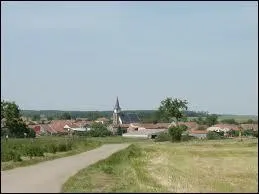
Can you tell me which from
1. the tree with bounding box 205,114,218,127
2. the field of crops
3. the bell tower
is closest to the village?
the bell tower

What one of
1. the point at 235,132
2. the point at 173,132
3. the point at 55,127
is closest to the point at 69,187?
the point at 173,132

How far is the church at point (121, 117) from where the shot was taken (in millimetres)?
165825

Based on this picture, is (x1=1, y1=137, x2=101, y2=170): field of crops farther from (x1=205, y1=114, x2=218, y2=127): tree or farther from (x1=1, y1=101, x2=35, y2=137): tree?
(x1=205, y1=114, x2=218, y2=127): tree

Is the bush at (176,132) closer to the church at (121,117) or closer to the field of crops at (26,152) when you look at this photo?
the field of crops at (26,152)

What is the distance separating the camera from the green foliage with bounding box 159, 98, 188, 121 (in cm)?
8831

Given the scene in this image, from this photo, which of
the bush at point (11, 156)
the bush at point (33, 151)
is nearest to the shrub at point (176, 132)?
the bush at point (33, 151)

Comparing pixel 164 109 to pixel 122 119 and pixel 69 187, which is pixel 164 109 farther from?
pixel 122 119

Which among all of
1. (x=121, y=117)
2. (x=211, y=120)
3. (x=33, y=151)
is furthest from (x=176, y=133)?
(x=121, y=117)

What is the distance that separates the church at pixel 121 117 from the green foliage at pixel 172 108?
67.8m

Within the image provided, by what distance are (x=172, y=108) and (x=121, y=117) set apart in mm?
88467

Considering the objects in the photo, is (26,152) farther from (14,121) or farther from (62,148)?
(14,121)

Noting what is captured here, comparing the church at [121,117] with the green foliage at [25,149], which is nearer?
the green foliage at [25,149]

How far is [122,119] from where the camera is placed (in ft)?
581

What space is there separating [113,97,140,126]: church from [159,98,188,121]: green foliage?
6784 centimetres
